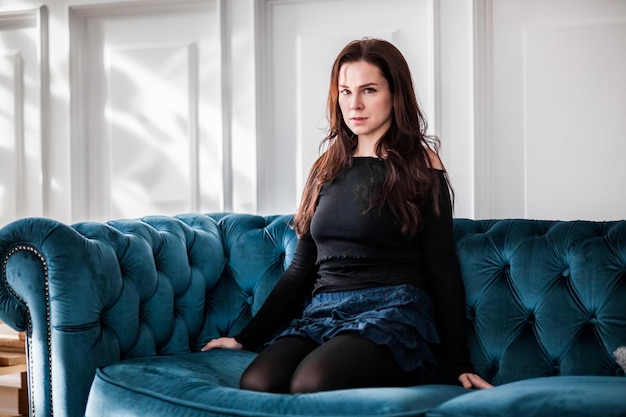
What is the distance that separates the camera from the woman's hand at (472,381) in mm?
2074

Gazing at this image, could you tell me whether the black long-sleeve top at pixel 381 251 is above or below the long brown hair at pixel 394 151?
below

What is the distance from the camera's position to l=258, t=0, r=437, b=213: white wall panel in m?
3.15

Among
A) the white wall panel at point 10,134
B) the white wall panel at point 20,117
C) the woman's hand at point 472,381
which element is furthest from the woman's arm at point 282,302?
the white wall panel at point 10,134

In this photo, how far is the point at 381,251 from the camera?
2.30m

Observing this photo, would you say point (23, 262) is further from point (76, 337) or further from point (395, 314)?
point (395, 314)

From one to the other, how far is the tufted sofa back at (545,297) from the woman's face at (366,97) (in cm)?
45

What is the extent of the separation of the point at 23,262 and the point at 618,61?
2.02 m

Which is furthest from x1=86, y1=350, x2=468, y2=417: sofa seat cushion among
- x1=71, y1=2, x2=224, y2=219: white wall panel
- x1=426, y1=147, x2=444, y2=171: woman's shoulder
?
x1=71, y1=2, x2=224, y2=219: white wall panel

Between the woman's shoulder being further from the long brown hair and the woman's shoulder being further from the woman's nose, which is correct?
the woman's nose

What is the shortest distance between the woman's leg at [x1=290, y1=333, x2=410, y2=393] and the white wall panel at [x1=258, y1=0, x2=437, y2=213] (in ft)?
4.30

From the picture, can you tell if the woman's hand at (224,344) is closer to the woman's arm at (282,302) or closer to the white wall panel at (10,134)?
the woman's arm at (282,302)

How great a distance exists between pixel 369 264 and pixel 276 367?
16.9 inches

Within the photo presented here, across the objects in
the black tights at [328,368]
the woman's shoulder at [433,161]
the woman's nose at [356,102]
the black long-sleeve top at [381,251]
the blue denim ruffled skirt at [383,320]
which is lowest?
the black tights at [328,368]

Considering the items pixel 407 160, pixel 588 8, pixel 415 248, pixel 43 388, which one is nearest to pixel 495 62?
pixel 588 8
